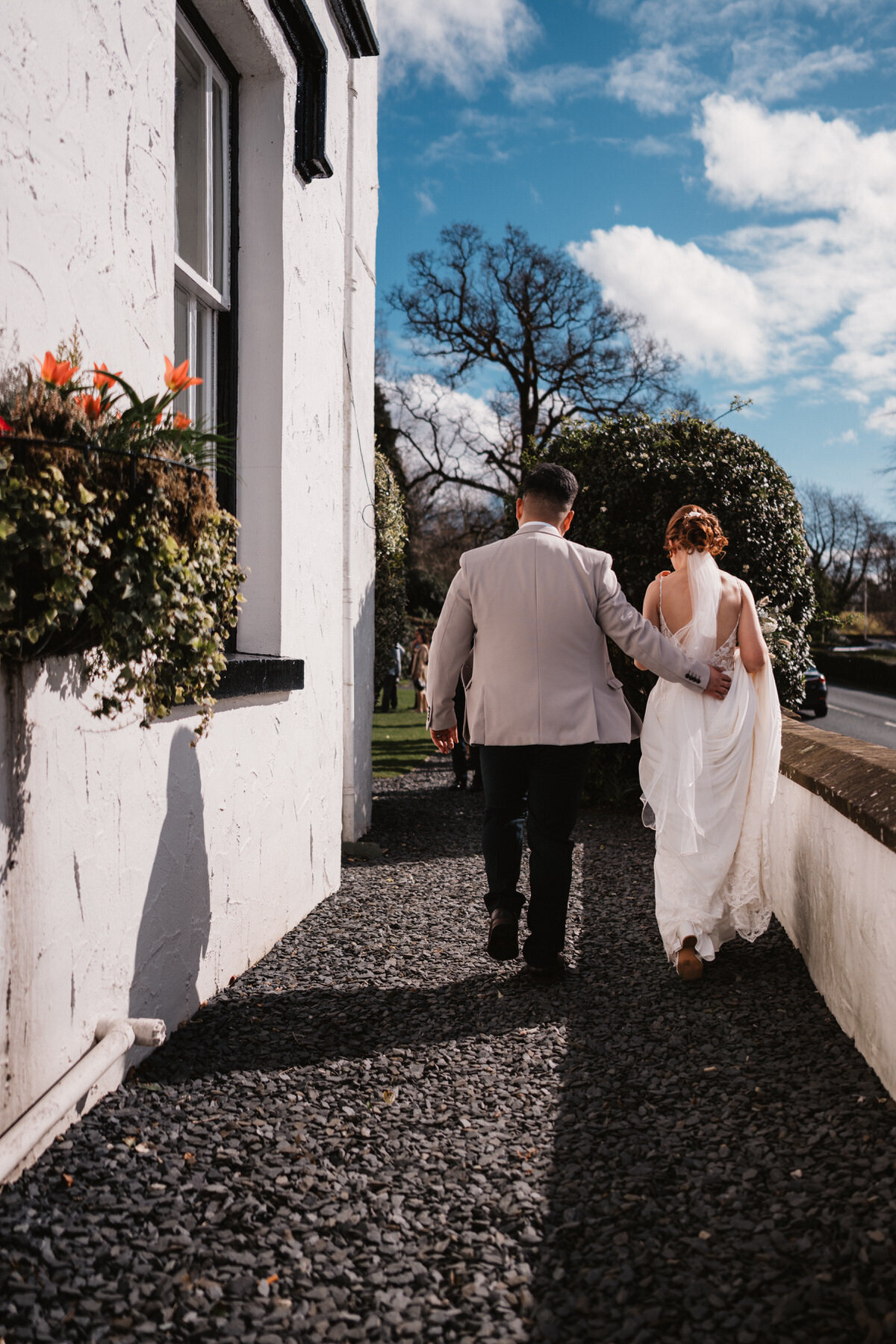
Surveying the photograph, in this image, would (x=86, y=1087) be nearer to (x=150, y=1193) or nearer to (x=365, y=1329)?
(x=150, y=1193)

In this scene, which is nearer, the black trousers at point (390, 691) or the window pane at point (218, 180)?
the window pane at point (218, 180)

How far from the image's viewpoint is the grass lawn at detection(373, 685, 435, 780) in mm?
12133

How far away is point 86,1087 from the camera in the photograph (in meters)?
2.44

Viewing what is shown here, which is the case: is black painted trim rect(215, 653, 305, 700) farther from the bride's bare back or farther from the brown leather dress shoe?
the bride's bare back

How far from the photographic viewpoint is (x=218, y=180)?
4.23 m

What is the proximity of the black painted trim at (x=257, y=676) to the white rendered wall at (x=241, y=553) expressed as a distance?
85 mm

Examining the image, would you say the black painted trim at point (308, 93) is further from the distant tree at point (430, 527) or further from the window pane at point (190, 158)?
the distant tree at point (430, 527)

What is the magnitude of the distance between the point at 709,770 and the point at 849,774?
70 cm

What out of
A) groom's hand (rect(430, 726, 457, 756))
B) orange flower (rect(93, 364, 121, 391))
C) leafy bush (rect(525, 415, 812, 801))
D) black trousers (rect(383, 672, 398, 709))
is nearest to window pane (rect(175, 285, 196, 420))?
orange flower (rect(93, 364, 121, 391))

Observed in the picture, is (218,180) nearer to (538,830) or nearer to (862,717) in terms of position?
(538,830)

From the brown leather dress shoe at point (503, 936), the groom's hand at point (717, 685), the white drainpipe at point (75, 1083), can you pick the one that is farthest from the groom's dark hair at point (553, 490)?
the white drainpipe at point (75, 1083)

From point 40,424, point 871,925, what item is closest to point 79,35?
point 40,424

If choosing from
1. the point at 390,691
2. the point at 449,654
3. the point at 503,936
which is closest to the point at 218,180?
the point at 449,654

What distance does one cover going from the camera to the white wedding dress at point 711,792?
13.1 ft
